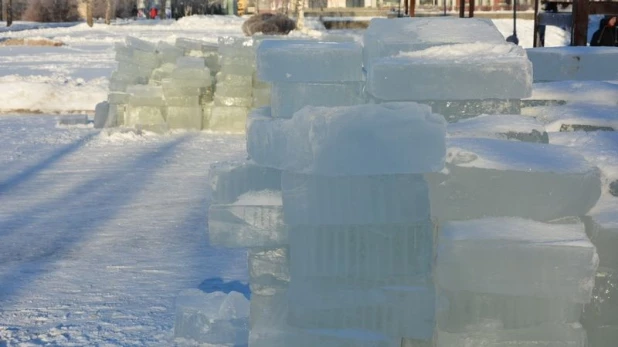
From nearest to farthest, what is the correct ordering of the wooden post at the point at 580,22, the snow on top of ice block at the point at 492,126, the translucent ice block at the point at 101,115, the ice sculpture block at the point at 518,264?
1. the ice sculpture block at the point at 518,264
2. the snow on top of ice block at the point at 492,126
3. the wooden post at the point at 580,22
4. the translucent ice block at the point at 101,115

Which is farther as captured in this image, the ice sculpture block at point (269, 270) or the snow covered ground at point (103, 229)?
the snow covered ground at point (103, 229)

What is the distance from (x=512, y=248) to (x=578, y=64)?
102 inches

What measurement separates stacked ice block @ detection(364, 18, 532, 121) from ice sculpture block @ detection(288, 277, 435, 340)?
88 cm

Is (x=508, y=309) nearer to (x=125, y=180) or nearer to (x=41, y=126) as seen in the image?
(x=125, y=180)

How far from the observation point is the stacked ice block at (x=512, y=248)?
8.77ft

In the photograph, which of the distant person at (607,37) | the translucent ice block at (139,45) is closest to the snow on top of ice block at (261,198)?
the translucent ice block at (139,45)

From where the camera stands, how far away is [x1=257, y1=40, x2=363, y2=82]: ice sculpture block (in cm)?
346

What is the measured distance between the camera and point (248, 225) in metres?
2.98

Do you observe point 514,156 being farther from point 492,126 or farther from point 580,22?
point 580,22

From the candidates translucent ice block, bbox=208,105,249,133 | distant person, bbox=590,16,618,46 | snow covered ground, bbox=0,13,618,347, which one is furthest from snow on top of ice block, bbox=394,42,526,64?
distant person, bbox=590,16,618,46

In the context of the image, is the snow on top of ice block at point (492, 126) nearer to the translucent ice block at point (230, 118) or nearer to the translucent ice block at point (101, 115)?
the translucent ice block at point (230, 118)

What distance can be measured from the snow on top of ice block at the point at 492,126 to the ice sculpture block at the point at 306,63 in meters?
0.50

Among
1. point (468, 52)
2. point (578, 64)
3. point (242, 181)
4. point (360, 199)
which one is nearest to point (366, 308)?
point (360, 199)

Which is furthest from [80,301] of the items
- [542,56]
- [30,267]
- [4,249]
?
[542,56]
